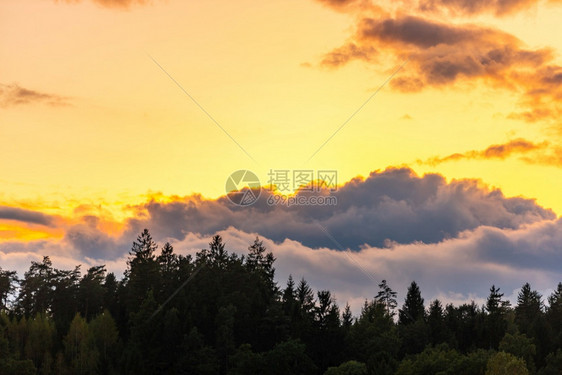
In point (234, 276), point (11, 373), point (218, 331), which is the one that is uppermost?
point (234, 276)

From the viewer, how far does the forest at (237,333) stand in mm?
139375

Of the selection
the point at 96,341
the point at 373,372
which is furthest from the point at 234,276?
the point at 373,372

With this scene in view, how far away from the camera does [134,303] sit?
16450 cm

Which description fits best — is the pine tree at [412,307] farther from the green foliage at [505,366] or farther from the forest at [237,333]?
the green foliage at [505,366]

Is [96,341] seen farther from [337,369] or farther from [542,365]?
[542,365]

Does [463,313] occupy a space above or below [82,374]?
above

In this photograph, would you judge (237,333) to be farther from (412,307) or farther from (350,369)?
(412,307)

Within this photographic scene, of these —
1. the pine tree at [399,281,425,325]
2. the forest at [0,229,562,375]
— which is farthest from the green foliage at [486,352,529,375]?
the pine tree at [399,281,425,325]

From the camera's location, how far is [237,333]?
15312cm

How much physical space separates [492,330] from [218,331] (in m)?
60.9

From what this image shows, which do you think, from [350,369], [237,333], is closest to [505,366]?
[350,369]

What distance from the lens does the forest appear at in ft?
457

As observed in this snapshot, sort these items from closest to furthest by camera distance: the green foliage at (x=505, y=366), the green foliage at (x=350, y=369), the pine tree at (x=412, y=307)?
1. the green foliage at (x=505, y=366)
2. the green foliage at (x=350, y=369)
3. the pine tree at (x=412, y=307)

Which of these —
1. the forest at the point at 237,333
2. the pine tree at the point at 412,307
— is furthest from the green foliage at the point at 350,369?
the pine tree at the point at 412,307
